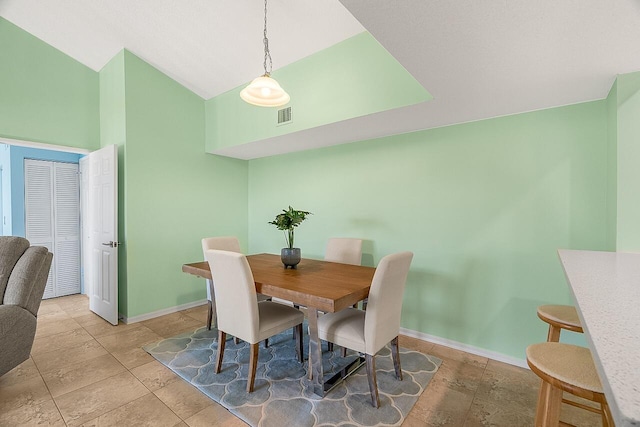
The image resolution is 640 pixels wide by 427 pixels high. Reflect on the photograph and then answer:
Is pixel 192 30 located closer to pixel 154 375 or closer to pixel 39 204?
pixel 154 375

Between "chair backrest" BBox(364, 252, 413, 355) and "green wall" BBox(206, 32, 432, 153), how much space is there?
1.25 metres

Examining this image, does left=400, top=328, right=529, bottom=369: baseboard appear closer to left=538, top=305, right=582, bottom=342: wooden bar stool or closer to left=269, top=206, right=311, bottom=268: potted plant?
left=538, top=305, right=582, bottom=342: wooden bar stool

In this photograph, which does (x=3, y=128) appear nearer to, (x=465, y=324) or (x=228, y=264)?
(x=228, y=264)

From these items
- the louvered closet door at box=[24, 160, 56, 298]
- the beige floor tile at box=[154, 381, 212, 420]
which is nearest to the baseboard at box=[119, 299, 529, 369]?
the beige floor tile at box=[154, 381, 212, 420]

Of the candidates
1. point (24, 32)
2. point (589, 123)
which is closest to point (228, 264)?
point (589, 123)

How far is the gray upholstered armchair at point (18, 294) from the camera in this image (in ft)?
6.07

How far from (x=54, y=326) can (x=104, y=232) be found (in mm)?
1119

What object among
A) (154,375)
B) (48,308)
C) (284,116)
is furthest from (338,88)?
(48,308)

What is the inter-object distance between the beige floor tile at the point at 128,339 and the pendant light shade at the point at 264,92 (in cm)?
247

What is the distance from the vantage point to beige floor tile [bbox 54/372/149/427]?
1752 mm

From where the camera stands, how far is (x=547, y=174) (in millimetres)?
2242

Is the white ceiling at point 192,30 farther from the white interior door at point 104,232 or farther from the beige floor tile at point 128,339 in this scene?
the beige floor tile at point 128,339

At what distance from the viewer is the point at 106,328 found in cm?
306

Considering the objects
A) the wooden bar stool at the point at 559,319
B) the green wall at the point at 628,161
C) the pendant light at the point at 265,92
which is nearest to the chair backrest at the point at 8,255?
the pendant light at the point at 265,92
